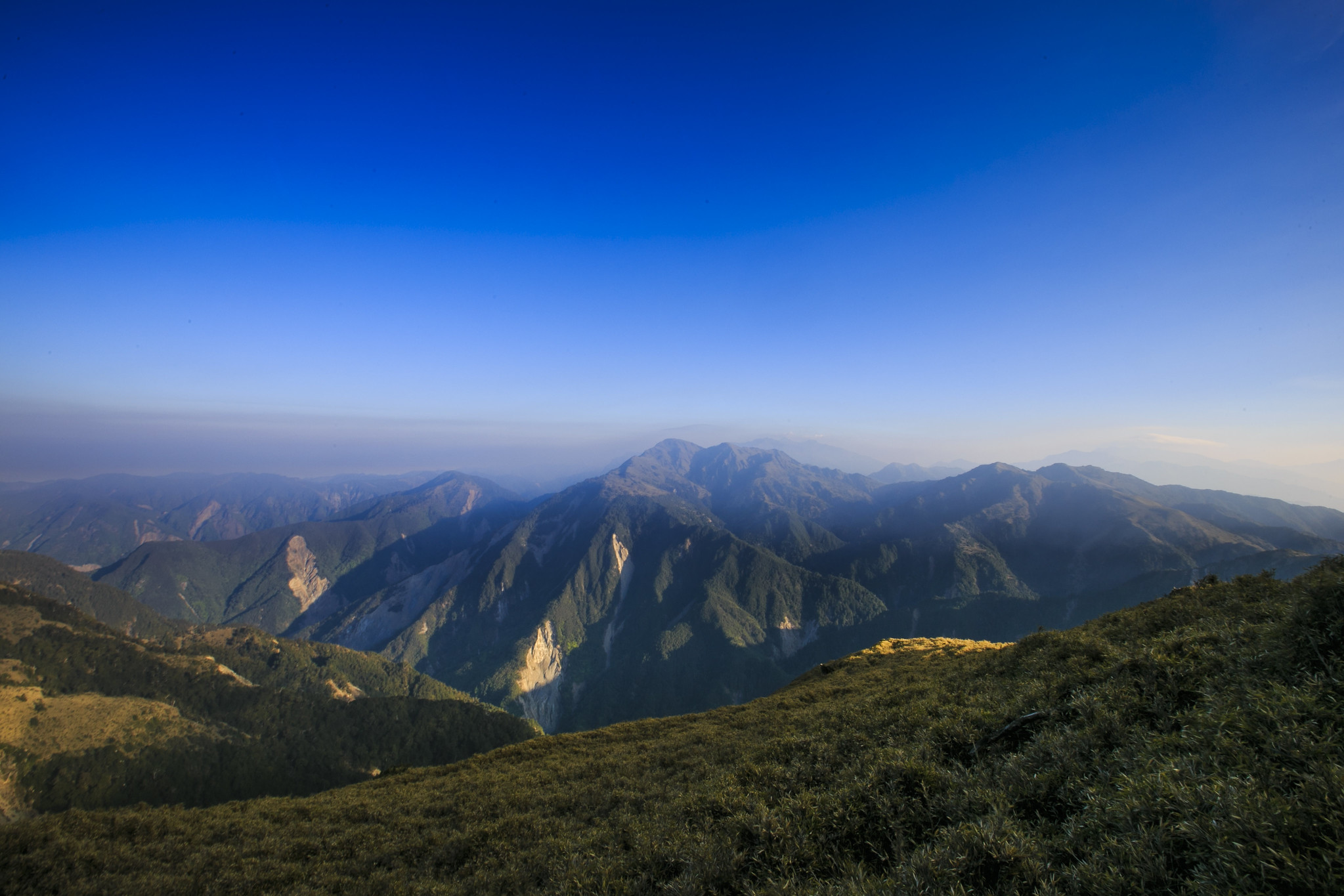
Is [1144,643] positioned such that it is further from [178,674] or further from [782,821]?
[178,674]

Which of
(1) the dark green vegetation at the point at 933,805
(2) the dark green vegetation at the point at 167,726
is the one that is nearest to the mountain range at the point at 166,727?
(2) the dark green vegetation at the point at 167,726

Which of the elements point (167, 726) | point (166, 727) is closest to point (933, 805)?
point (166, 727)

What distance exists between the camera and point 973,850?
7895mm

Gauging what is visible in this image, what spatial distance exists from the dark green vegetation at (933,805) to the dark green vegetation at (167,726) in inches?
5096

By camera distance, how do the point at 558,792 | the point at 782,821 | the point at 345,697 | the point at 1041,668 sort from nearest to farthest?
the point at 782,821, the point at 1041,668, the point at 558,792, the point at 345,697

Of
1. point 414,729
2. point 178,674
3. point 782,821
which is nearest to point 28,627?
point 178,674

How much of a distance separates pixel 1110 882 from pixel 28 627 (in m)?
256

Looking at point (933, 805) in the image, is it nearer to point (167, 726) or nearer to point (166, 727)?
point (166, 727)

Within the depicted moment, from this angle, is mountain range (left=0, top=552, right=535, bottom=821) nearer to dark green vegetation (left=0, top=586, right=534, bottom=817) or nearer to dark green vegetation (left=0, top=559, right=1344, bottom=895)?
dark green vegetation (left=0, top=586, right=534, bottom=817)

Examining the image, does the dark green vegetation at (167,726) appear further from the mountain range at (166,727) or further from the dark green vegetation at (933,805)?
the dark green vegetation at (933,805)

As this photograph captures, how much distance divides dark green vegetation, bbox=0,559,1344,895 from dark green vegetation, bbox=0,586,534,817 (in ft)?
425

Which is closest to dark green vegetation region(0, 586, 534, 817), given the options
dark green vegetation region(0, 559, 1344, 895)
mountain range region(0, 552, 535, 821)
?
mountain range region(0, 552, 535, 821)

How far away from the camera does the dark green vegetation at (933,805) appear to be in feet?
22.6

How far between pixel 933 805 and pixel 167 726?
179771 mm
